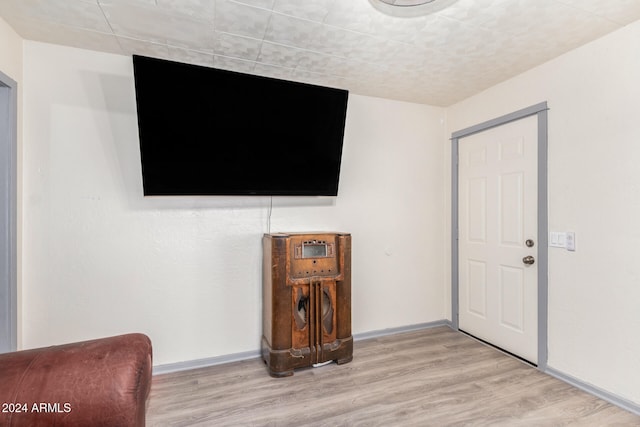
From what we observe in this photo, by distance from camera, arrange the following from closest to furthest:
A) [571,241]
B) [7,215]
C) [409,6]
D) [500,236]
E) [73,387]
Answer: [73,387]
[409,6]
[7,215]
[571,241]
[500,236]

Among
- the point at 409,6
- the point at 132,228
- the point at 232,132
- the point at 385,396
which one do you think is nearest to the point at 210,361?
the point at 132,228

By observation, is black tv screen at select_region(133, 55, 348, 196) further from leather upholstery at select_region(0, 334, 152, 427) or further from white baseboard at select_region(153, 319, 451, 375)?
leather upholstery at select_region(0, 334, 152, 427)

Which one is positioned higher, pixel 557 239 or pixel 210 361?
pixel 557 239

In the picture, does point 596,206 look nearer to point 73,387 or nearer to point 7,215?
point 73,387

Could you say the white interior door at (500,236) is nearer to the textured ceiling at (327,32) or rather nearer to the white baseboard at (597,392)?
the white baseboard at (597,392)

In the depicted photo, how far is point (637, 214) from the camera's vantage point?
6.43 feet

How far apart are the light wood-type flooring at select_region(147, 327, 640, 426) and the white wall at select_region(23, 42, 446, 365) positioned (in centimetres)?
42

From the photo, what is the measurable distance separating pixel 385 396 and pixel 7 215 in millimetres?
2813

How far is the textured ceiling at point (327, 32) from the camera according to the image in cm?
182

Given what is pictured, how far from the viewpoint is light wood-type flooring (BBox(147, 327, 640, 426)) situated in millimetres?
1918

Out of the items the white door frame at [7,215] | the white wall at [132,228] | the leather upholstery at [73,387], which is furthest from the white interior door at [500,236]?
the white door frame at [7,215]

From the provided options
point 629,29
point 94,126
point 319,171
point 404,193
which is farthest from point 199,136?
point 629,29

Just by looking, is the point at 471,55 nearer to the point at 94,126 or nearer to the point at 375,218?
the point at 375,218

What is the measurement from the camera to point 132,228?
7.99 feet
